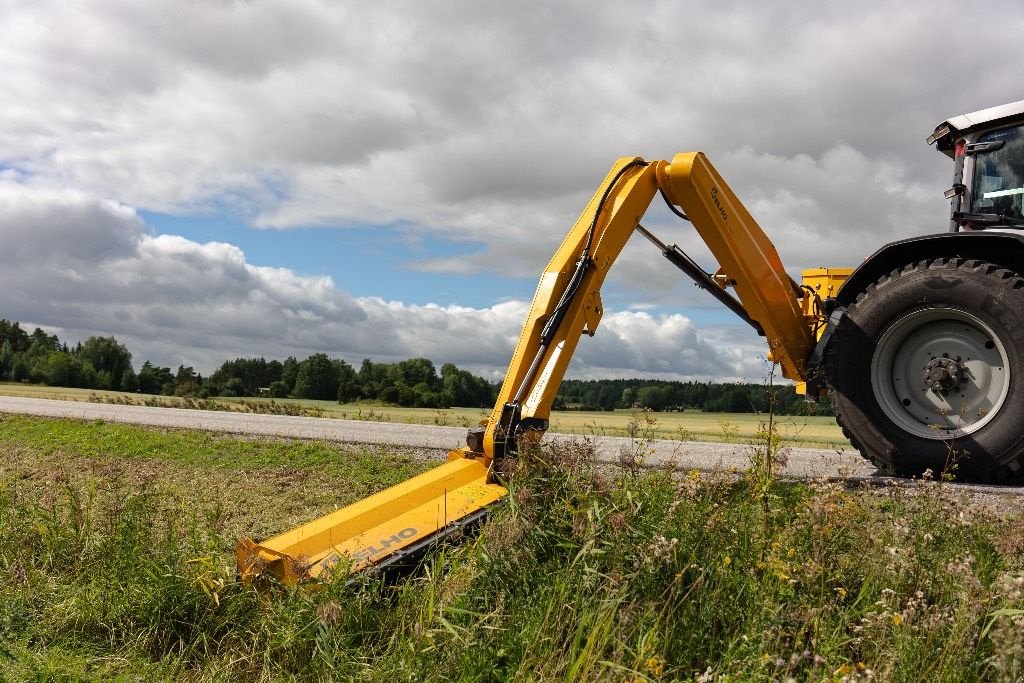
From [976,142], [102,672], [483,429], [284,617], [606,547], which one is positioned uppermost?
[976,142]

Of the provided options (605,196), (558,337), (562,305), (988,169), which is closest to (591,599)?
(558,337)

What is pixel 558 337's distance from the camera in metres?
5.96

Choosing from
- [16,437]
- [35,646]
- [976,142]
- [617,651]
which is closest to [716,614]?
[617,651]

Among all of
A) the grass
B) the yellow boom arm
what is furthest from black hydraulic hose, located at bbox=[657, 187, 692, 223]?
the grass

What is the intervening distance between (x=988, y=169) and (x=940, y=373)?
2212mm

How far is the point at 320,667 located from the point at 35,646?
1.56 meters

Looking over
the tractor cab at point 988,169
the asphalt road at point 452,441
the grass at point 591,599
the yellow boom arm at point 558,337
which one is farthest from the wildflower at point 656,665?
the tractor cab at point 988,169

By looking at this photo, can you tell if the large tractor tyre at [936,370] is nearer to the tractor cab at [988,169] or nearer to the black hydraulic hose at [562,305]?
the tractor cab at [988,169]

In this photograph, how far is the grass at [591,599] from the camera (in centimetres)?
348

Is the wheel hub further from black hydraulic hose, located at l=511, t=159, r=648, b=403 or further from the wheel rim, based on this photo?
black hydraulic hose, located at l=511, t=159, r=648, b=403

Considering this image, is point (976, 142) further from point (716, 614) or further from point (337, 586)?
point (337, 586)

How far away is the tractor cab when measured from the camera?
7613mm

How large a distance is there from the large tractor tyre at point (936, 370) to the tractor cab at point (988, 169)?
0.96 meters

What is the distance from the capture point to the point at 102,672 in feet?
12.8
